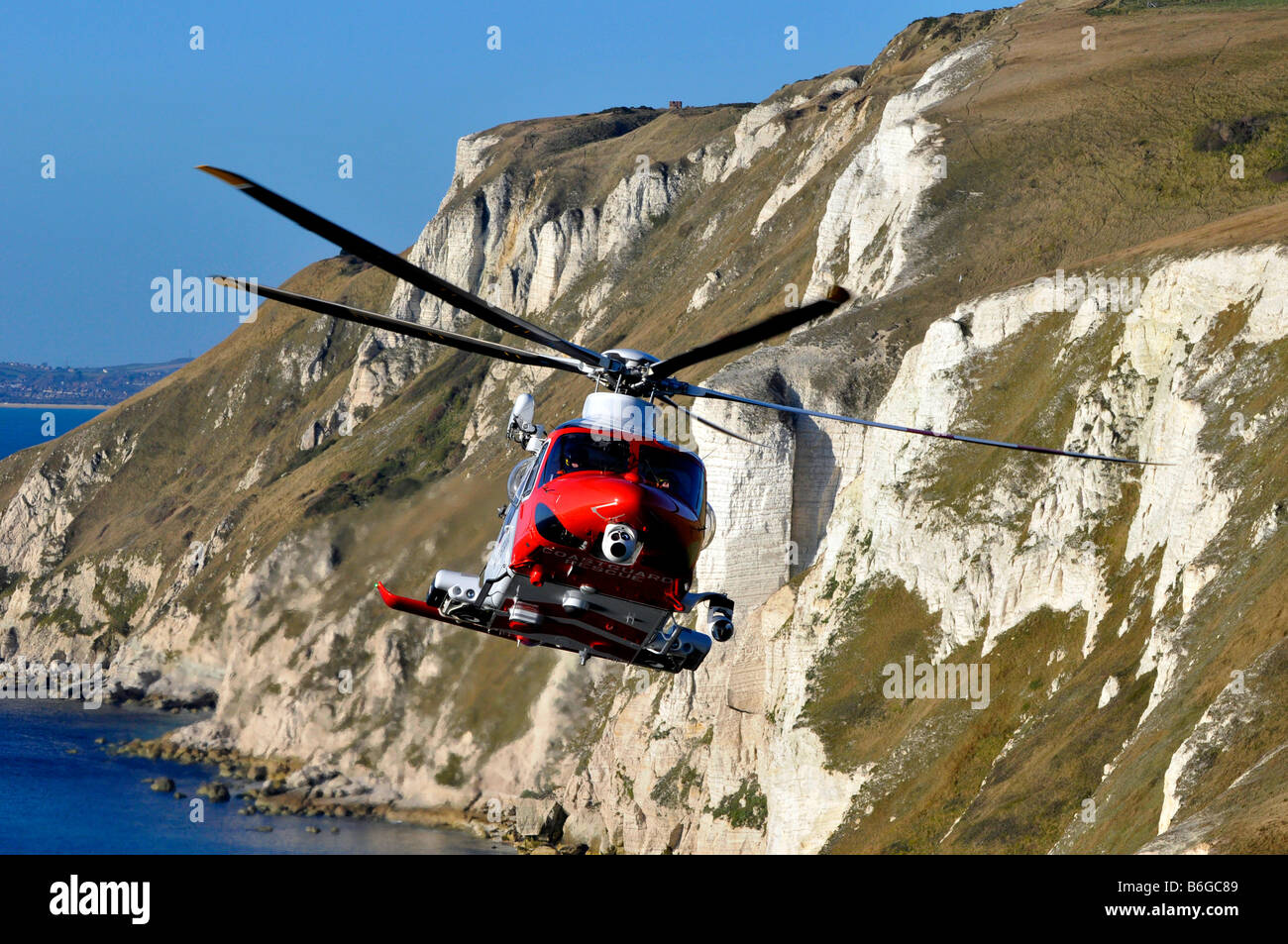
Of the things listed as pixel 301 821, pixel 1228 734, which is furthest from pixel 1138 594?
pixel 301 821

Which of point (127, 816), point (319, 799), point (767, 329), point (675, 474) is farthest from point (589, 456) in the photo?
point (127, 816)

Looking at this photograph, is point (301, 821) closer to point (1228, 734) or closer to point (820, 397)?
point (820, 397)

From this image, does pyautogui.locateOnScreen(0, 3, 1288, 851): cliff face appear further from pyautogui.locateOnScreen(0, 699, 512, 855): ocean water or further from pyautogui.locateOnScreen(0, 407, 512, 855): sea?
pyautogui.locateOnScreen(0, 699, 512, 855): ocean water

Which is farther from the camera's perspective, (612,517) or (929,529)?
(929,529)

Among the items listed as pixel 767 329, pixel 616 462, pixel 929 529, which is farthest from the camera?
pixel 929 529

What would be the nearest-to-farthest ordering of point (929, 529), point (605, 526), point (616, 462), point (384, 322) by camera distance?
point (384, 322) → point (605, 526) → point (616, 462) → point (929, 529)

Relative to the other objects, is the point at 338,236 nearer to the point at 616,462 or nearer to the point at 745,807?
the point at 616,462

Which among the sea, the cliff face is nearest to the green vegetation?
the cliff face

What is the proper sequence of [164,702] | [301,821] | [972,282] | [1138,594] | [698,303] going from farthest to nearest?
[164,702]
[698,303]
[301,821]
[972,282]
[1138,594]
